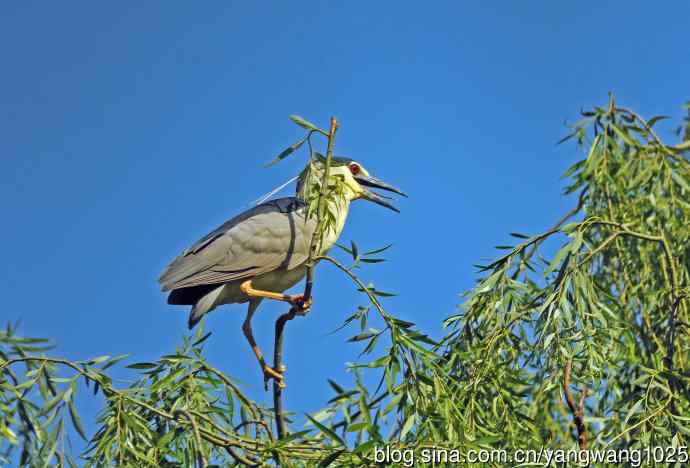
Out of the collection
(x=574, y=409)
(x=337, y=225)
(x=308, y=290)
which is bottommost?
(x=574, y=409)

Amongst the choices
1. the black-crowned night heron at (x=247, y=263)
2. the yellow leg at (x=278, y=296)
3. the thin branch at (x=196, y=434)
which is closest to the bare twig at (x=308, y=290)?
the yellow leg at (x=278, y=296)

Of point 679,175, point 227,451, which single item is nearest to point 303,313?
point 227,451

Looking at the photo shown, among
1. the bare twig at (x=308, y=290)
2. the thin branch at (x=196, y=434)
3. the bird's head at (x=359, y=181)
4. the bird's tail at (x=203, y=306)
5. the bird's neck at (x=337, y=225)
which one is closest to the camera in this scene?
the thin branch at (x=196, y=434)

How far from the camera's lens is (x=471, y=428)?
13.3 feet

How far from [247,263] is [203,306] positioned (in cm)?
34

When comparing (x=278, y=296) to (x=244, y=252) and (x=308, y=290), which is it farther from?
(x=308, y=290)

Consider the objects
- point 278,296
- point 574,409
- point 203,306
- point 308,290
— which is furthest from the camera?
point 203,306

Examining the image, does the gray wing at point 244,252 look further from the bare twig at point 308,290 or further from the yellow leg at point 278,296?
the bare twig at point 308,290

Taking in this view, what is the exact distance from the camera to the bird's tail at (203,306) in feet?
18.5

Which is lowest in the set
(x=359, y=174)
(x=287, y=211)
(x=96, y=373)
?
(x=96, y=373)

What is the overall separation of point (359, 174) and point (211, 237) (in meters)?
1.22

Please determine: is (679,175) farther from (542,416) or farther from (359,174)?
(359,174)

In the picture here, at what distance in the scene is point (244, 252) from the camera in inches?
228

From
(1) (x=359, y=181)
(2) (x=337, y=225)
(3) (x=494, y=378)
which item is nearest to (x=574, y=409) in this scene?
(3) (x=494, y=378)
